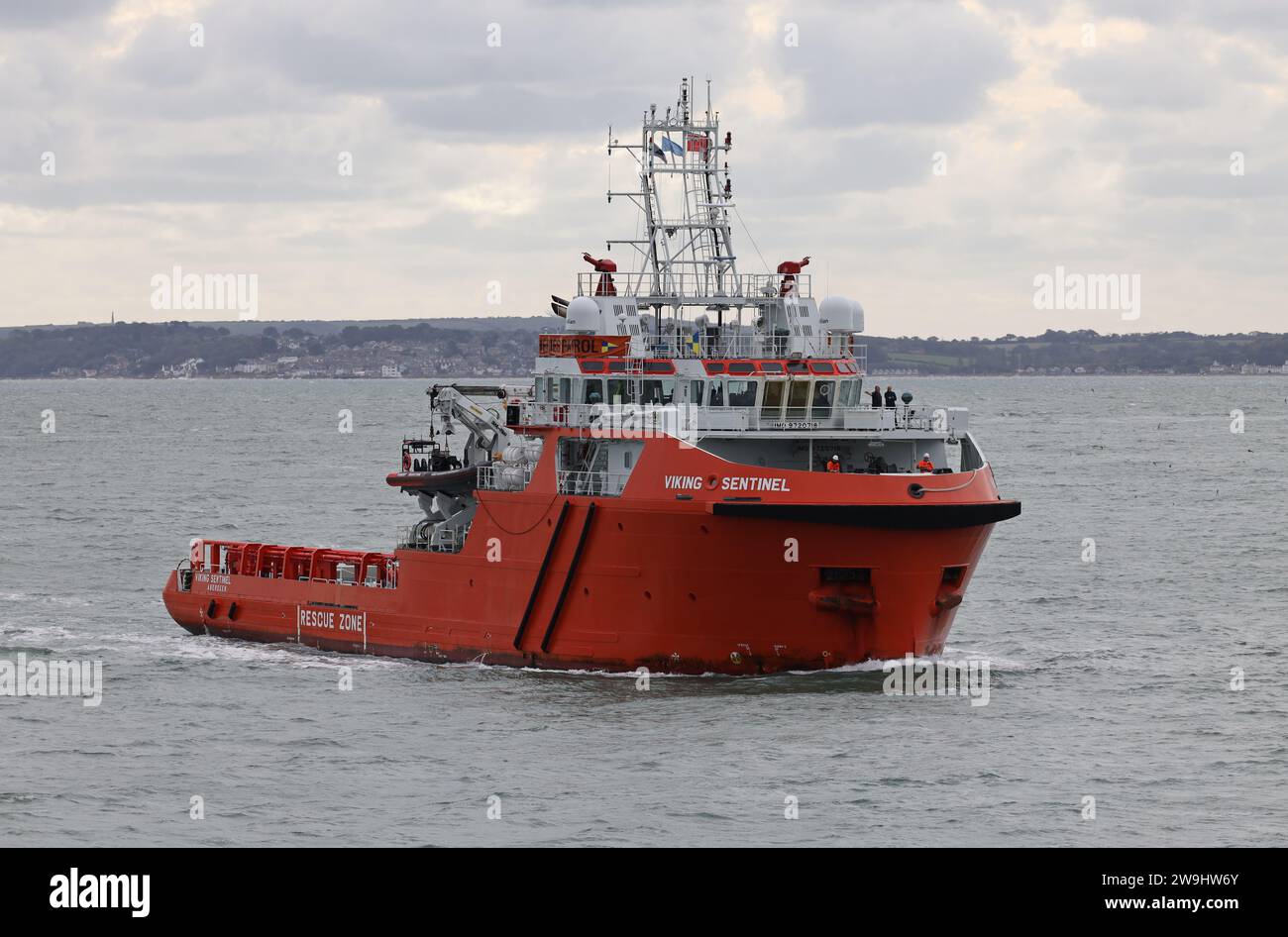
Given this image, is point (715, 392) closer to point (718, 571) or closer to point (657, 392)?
point (657, 392)

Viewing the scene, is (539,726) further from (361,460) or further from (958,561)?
(361,460)

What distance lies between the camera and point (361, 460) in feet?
384

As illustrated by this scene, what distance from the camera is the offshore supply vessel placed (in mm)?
36344

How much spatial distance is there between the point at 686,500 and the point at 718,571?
1.42 meters

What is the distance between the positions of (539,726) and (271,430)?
132 metres

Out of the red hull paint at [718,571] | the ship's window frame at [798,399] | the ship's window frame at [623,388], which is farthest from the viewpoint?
the ship's window frame at [623,388]

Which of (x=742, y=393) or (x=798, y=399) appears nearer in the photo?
(x=742, y=393)

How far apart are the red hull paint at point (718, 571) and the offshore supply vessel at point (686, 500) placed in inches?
1.6

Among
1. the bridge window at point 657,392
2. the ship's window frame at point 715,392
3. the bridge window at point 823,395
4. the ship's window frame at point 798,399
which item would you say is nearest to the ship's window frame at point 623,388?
the bridge window at point 657,392

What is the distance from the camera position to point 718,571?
36.6 metres

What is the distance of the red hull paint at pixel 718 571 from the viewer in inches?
1421

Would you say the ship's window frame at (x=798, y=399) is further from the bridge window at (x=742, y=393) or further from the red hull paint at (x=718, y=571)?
the red hull paint at (x=718, y=571)

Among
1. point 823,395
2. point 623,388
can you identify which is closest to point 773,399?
point 823,395

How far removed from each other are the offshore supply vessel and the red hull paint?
40mm
